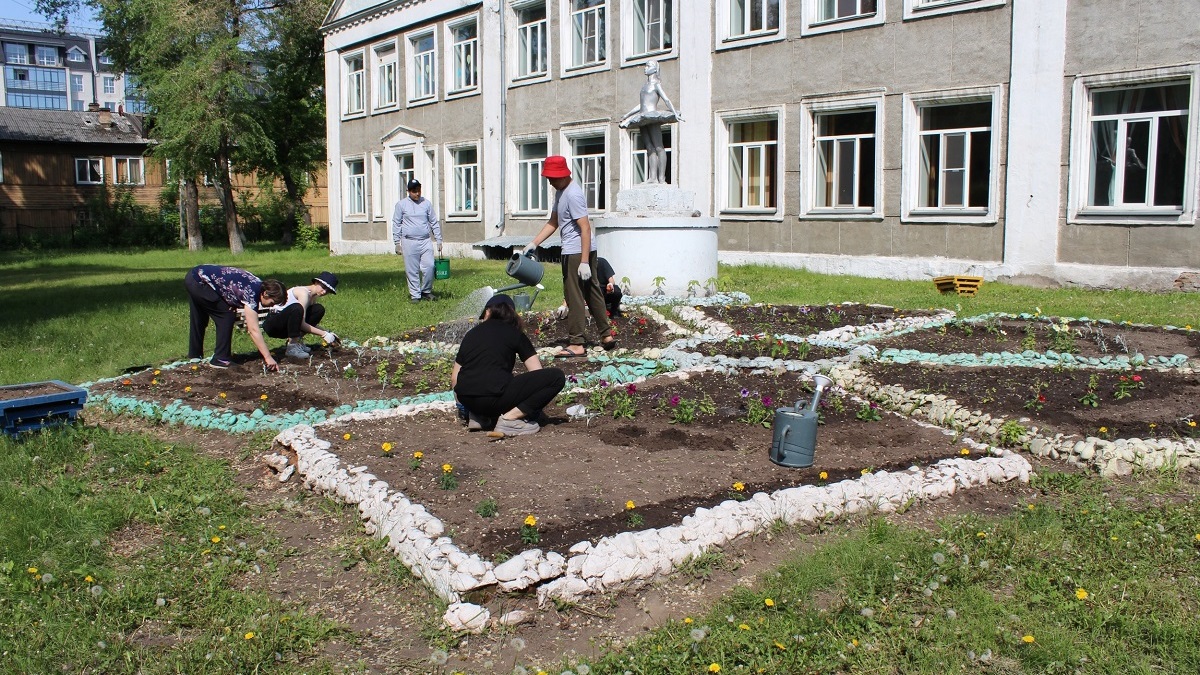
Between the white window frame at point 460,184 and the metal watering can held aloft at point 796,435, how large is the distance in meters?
21.8

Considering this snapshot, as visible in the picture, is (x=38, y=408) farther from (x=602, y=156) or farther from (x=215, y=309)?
(x=602, y=156)

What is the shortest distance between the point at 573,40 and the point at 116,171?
36.6 meters

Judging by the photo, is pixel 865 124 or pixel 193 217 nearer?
pixel 865 124

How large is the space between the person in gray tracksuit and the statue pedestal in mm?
2378

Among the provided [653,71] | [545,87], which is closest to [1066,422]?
[653,71]

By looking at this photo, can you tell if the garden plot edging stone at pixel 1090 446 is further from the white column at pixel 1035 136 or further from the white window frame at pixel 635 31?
the white window frame at pixel 635 31

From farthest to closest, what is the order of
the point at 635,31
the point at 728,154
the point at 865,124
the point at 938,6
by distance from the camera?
the point at 635,31, the point at 728,154, the point at 865,124, the point at 938,6

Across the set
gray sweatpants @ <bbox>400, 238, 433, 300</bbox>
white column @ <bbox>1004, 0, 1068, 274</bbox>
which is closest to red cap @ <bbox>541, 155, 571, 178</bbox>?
gray sweatpants @ <bbox>400, 238, 433, 300</bbox>

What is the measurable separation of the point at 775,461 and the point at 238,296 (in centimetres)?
531

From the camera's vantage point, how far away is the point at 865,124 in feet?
58.5

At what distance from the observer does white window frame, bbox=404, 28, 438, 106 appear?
28.0 m

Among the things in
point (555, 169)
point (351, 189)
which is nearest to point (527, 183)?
point (351, 189)

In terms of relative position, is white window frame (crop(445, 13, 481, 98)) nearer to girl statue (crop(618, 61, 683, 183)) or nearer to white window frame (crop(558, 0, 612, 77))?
white window frame (crop(558, 0, 612, 77))

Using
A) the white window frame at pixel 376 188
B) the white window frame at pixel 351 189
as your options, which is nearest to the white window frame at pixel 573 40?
the white window frame at pixel 376 188
